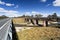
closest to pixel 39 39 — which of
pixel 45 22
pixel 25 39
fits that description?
pixel 25 39

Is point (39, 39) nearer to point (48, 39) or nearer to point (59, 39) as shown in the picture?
point (48, 39)

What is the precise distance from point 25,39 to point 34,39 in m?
1.16

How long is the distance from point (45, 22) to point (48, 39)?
55.4ft

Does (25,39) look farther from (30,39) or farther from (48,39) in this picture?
(48,39)

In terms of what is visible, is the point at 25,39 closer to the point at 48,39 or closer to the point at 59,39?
the point at 48,39

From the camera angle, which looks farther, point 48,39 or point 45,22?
point 45,22

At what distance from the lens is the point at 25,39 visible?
15281 mm

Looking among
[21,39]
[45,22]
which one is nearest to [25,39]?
[21,39]

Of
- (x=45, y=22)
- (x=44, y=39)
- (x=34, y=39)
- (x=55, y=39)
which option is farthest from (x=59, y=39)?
(x=45, y=22)

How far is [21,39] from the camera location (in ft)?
50.1

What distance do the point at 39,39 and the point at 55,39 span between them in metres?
1.96

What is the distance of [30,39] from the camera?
49.3 ft

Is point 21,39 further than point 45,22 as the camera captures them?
No

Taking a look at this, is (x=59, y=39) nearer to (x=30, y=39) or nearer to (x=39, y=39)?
(x=39, y=39)
